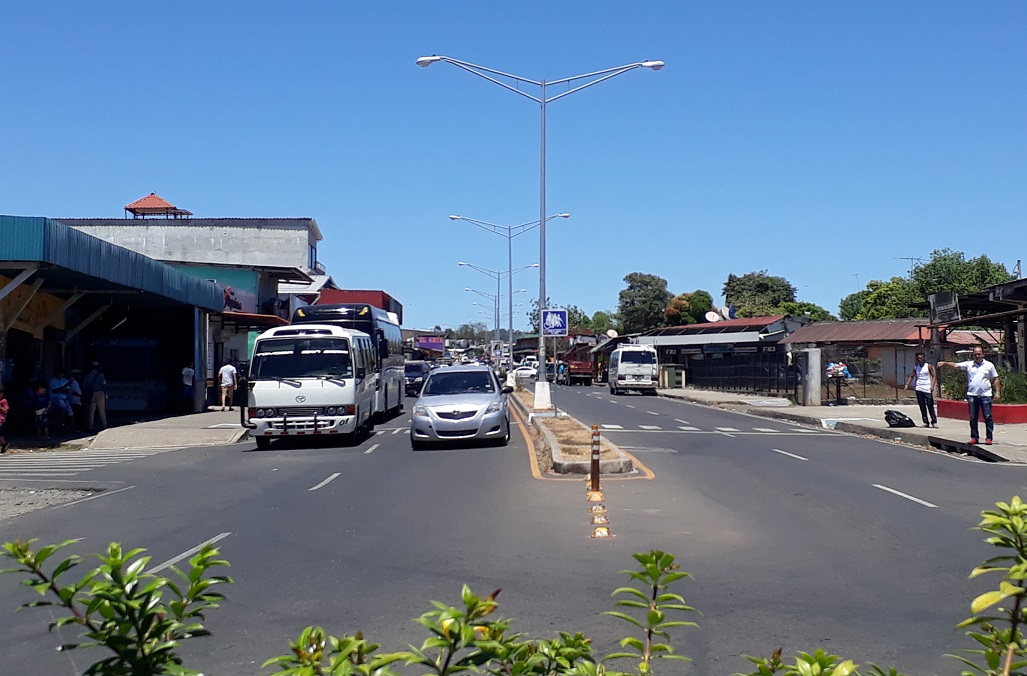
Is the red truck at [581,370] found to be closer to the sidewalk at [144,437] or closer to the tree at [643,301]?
the tree at [643,301]

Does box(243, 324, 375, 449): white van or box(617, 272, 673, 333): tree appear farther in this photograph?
box(617, 272, 673, 333): tree

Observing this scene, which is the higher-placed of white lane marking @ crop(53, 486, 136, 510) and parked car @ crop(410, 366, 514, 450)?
parked car @ crop(410, 366, 514, 450)

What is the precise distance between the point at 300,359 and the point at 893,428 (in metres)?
14.0

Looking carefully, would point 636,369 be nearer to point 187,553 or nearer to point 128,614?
point 187,553

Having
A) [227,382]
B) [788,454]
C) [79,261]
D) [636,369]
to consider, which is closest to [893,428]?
[788,454]

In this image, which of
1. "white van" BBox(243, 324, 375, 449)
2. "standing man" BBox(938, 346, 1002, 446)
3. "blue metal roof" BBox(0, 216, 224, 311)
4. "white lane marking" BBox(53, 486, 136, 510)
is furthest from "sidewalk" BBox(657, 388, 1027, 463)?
"blue metal roof" BBox(0, 216, 224, 311)

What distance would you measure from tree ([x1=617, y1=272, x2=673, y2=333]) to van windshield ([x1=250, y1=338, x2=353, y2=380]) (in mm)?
77827

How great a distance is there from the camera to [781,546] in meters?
9.38

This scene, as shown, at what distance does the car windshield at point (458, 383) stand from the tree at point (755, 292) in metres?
67.5

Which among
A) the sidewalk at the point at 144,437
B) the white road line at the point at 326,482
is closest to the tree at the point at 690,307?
the sidewalk at the point at 144,437

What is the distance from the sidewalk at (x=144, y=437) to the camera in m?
21.9

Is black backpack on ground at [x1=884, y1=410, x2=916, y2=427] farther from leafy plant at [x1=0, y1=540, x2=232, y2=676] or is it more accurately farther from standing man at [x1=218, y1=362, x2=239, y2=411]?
leafy plant at [x1=0, y1=540, x2=232, y2=676]

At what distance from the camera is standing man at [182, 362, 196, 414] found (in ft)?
102

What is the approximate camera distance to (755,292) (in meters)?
93.1
